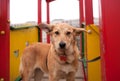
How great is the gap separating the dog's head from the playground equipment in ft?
0.92

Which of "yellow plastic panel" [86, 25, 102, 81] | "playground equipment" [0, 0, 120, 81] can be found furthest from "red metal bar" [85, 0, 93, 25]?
"yellow plastic panel" [86, 25, 102, 81]

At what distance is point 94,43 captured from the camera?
2.38 metres

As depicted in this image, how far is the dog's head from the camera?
181 cm

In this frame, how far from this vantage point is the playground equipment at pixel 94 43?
750 mm

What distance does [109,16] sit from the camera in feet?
2.47

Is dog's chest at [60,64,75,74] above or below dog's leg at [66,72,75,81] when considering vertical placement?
above

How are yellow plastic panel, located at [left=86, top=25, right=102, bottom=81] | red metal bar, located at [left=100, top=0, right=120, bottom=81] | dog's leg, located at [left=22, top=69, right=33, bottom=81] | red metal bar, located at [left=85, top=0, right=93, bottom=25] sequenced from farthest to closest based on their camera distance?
1. red metal bar, located at [left=85, top=0, right=93, bottom=25]
2. dog's leg, located at [left=22, top=69, right=33, bottom=81]
3. yellow plastic panel, located at [left=86, top=25, right=102, bottom=81]
4. red metal bar, located at [left=100, top=0, right=120, bottom=81]

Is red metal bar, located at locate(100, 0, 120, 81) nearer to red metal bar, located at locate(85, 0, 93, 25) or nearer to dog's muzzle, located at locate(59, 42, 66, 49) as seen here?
dog's muzzle, located at locate(59, 42, 66, 49)

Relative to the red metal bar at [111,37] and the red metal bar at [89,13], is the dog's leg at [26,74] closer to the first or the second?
the red metal bar at [89,13]

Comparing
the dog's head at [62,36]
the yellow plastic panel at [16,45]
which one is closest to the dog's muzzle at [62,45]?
the dog's head at [62,36]

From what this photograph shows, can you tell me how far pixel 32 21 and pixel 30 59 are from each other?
5.52 feet


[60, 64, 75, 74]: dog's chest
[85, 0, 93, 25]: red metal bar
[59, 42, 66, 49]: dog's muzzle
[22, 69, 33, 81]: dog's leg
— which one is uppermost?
[85, 0, 93, 25]: red metal bar

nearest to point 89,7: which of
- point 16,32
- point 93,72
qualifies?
point 93,72

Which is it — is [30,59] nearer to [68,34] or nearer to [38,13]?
[68,34]
